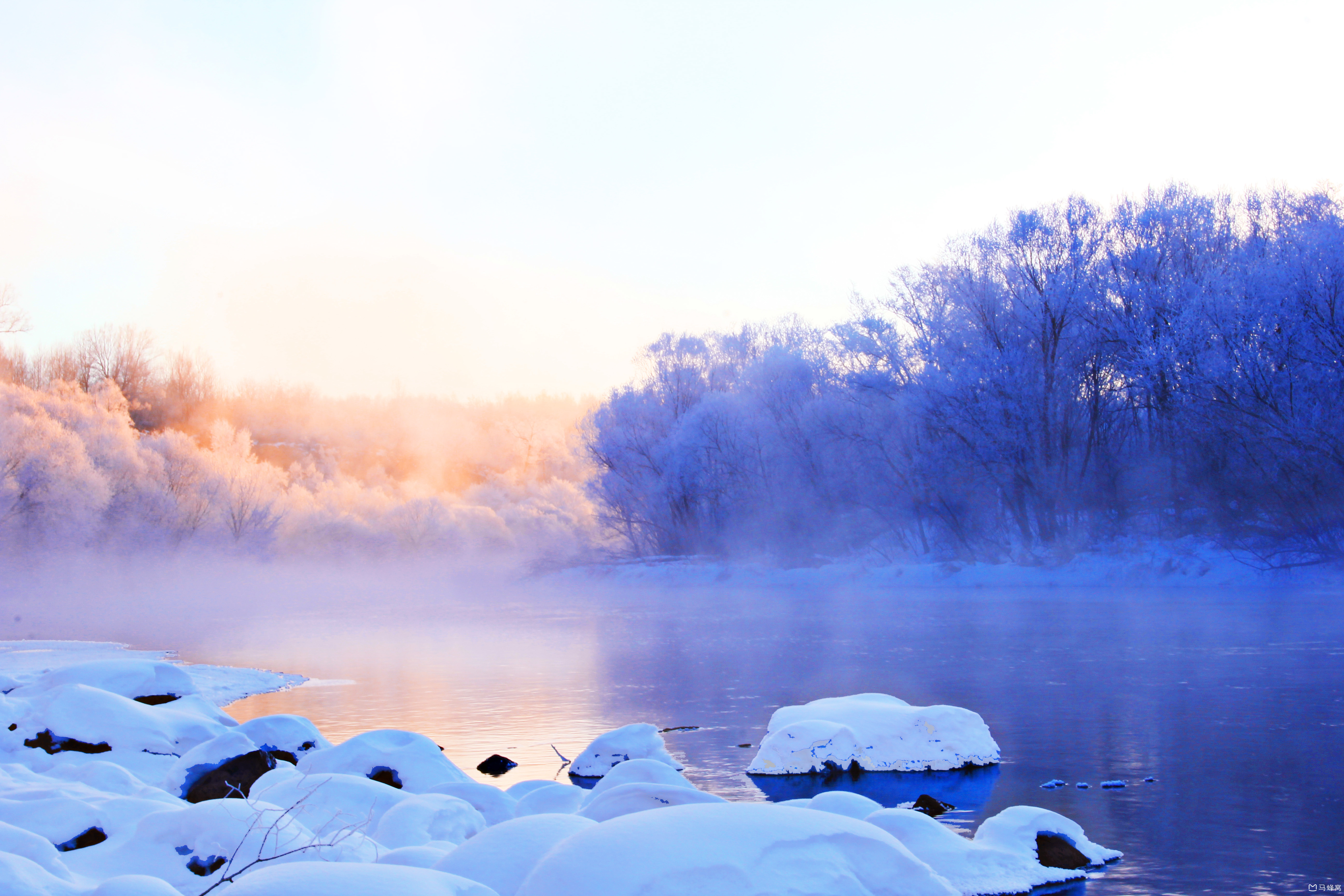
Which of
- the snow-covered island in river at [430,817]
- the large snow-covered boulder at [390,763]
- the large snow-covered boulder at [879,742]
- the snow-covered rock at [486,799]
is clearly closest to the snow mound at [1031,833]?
the snow-covered island in river at [430,817]

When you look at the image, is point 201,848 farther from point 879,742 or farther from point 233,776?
point 879,742

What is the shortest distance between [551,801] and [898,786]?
3162 mm

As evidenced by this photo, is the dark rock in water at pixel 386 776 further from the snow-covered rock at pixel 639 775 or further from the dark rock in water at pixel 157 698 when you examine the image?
the dark rock in water at pixel 157 698

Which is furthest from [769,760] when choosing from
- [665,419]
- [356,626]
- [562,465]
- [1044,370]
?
[562,465]

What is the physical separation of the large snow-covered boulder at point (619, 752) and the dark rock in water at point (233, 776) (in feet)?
8.66

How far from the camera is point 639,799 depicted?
612 cm

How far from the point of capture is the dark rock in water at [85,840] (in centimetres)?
558

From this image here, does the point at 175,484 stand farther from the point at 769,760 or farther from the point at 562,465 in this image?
the point at 769,760

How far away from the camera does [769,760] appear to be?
8.94 metres

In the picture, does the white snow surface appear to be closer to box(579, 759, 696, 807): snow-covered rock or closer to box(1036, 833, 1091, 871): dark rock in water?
box(579, 759, 696, 807): snow-covered rock

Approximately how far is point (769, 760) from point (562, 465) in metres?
74.9

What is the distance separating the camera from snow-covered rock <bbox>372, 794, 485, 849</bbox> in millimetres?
6035

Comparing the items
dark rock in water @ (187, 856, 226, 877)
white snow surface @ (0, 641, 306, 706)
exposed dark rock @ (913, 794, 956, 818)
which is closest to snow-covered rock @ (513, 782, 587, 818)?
dark rock in water @ (187, 856, 226, 877)

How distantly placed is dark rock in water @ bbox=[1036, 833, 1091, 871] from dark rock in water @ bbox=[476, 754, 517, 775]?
4.64 metres
